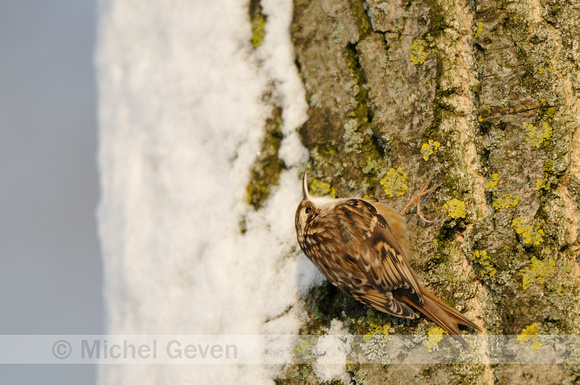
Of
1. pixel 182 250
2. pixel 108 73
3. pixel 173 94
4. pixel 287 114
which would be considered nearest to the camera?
pixel 287 114

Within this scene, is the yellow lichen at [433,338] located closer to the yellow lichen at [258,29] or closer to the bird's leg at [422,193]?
the bird's leg at [422,193]

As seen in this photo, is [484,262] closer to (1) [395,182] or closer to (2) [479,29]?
(1) [395,182]

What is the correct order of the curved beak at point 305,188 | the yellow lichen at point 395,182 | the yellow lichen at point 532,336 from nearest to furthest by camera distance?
the yellow lichen at point 532,336 < the yellow lichen at point 395,182 < the curved beak at point 305,188

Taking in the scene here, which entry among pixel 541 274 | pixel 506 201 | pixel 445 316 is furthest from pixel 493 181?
pixel 445 316

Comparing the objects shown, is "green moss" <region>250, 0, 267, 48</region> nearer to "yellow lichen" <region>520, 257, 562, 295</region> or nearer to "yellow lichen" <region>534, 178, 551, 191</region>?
"yellow lichen" <region>534, 178, 551, 191</region>

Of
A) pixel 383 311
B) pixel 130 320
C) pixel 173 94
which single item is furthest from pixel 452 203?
pixel 130 320

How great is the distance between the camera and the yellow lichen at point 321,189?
5.32 feet

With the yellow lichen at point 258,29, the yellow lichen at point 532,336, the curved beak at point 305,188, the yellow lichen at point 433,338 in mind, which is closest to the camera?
the yellow lichen at point 532,336

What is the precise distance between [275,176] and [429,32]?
0.71 metres

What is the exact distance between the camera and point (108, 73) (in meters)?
2.40

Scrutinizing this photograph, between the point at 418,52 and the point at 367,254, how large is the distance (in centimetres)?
69

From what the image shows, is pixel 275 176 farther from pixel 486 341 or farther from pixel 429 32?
pixel 486 341

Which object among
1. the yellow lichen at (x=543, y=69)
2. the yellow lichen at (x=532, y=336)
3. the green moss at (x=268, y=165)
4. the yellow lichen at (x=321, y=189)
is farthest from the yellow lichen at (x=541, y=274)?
Result: the green moss at (x=268, y=165)

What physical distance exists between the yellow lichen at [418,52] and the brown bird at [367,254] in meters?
0.39
